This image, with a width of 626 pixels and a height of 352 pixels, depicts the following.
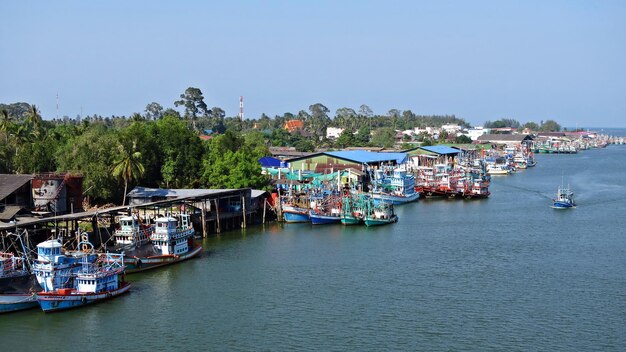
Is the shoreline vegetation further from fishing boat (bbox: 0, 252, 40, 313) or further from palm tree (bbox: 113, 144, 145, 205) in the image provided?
fishing boat (bbox: 0, 252, 40, 313)

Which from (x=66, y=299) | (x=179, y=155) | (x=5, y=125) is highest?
(x=5, y=125)

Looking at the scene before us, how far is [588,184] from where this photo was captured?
290ft

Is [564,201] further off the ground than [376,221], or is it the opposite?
[564,201]

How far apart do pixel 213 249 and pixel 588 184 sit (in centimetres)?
5787

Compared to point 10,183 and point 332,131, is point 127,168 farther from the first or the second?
point 332,131

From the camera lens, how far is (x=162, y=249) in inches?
1615

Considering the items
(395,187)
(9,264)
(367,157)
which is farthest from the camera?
(367,157)

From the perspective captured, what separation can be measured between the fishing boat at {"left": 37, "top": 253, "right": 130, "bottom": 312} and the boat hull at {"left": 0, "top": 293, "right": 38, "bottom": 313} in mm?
426

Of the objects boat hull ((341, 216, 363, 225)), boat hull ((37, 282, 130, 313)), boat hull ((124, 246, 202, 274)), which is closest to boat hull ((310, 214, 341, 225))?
boat hull ((341, 216, 363, 225))

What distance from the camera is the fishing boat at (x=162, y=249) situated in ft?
129

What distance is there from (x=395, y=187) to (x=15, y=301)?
153 feet

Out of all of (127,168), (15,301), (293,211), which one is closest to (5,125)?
(127,168)

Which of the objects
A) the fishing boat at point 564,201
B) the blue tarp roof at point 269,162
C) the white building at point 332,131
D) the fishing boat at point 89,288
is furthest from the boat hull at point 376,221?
the white building at point 332,131

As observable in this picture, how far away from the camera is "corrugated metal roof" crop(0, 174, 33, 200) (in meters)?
44.7
